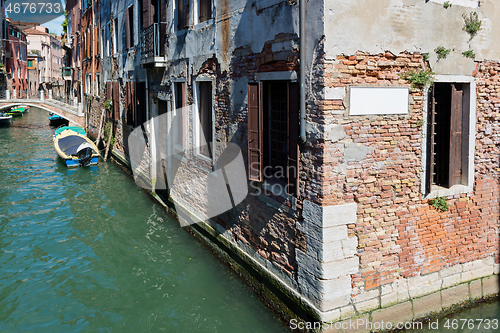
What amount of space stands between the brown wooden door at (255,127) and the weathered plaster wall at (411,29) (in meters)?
1.35

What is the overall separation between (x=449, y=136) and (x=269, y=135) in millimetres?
2192

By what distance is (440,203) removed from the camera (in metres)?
5.12

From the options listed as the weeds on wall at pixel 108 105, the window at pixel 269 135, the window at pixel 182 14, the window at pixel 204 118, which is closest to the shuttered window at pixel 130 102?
the weeds on wall at pixel 108 105

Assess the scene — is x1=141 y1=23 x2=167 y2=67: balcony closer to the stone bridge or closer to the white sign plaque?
the white sign plaque

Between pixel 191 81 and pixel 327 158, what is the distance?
431 centimetres

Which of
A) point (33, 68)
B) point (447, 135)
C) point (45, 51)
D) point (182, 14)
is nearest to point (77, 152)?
point (182, 14)

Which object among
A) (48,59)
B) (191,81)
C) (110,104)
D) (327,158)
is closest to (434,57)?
(327,158)

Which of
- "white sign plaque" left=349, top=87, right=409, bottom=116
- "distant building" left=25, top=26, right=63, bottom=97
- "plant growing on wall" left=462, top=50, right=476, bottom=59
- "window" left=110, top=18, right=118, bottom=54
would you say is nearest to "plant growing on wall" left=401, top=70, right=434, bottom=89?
"white sign plaque" left=349, top=87, right=409, bottom=116

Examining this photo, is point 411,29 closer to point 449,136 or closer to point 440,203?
point 449,136

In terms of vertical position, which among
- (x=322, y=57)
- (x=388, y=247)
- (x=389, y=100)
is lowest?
(x=388, y=247)

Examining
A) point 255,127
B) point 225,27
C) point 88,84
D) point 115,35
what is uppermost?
point 115,35

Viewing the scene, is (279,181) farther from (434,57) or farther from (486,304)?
(486,304)

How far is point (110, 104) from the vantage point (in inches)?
652

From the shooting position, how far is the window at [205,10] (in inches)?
288
